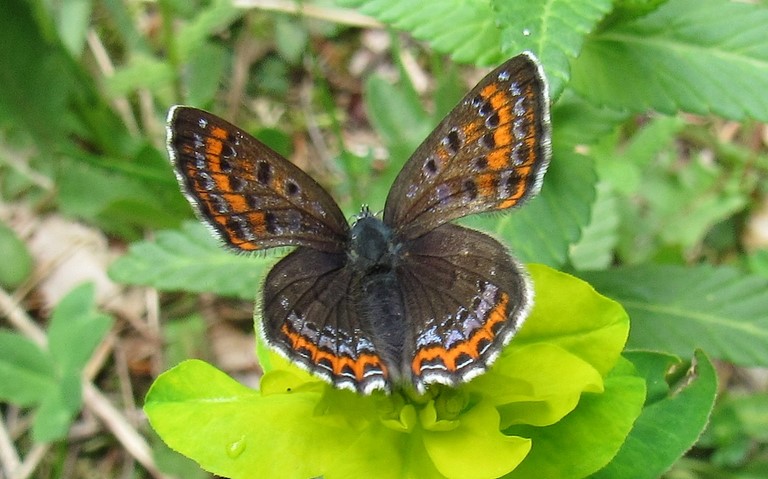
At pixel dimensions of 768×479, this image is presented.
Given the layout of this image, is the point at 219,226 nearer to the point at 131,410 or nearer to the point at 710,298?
the point at 710,298

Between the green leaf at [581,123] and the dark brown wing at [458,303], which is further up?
the dark brown wing at [458,303]

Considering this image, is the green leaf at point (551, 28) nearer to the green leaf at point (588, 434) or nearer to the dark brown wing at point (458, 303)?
the dark brown wing at point (458, 303)

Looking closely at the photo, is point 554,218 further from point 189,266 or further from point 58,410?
point 58,410

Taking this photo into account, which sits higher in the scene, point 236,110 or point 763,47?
point 763,47

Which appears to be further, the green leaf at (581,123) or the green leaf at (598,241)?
the green leaf at (598,241)

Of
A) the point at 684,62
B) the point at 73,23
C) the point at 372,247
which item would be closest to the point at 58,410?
the point at 372,247

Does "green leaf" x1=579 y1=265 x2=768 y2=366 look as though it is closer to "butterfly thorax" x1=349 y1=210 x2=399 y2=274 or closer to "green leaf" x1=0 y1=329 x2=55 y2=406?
"butterfly thorax" x1=349 y1=210 x2=399 y2=274

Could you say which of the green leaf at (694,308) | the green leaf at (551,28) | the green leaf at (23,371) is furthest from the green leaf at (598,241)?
the green leaf at (23,371)

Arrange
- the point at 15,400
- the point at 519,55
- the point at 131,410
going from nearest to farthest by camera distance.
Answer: the point at 519,55, the point at 15,400, the point at 131,410

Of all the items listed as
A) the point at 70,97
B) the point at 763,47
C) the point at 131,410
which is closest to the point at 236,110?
the point at 70,97
